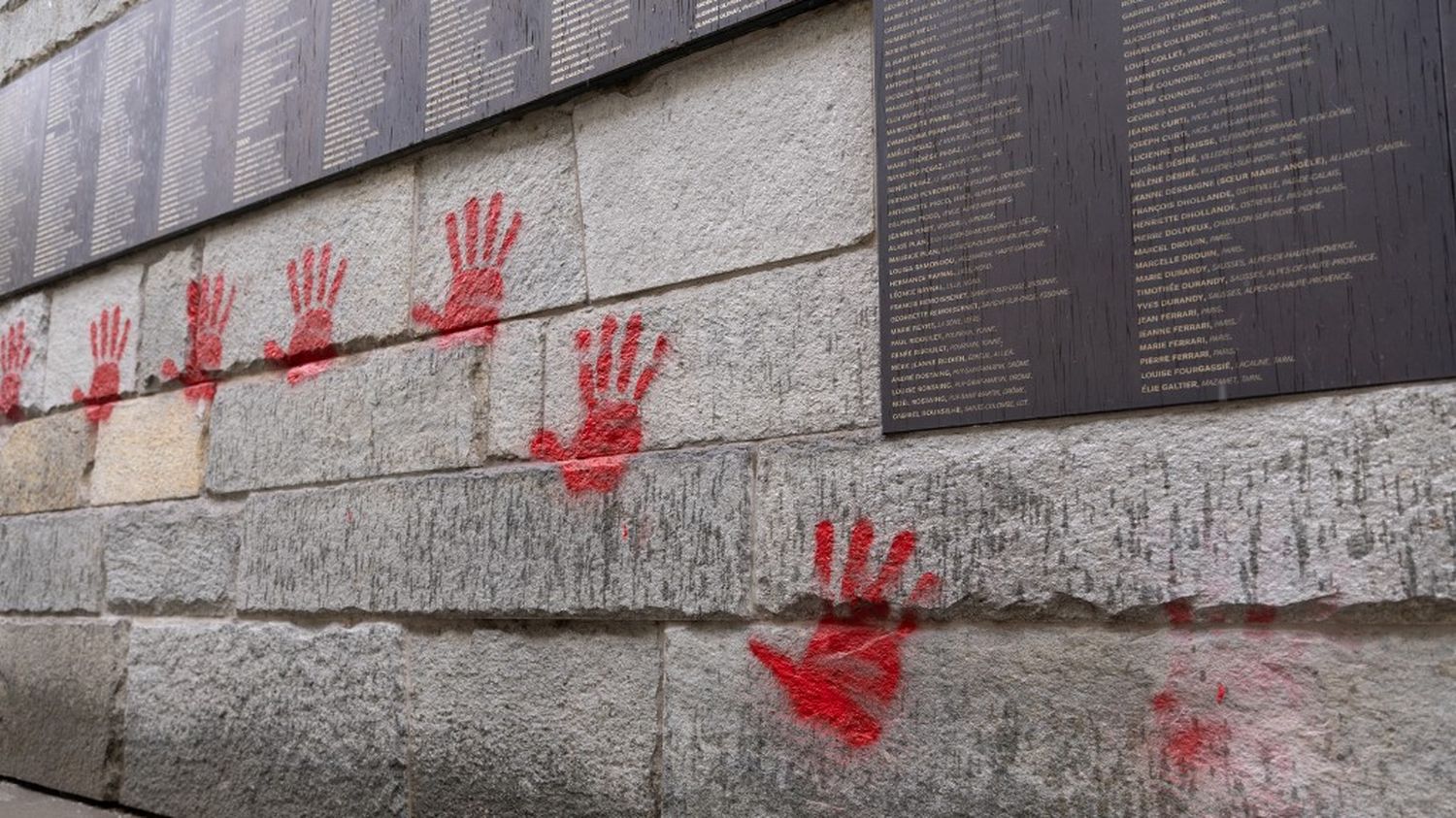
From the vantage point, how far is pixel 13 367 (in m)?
4.84

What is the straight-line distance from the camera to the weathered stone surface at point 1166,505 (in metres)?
1.84

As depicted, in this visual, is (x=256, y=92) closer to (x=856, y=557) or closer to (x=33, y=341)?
(x=33, y=341)

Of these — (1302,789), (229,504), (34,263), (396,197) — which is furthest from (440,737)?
(34,263)

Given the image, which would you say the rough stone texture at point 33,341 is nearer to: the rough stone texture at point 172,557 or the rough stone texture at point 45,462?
the rough stone texture at point 45,462

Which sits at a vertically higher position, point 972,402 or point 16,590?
point 972,402

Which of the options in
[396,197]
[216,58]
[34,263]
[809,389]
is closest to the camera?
[809,389]

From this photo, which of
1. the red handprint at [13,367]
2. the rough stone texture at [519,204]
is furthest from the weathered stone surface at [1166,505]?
the red handprint at [13,367]

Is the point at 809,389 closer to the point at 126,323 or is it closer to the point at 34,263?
the point at 126,323

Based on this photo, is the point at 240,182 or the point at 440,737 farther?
the point at 240,182

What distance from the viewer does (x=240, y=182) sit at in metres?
3.95

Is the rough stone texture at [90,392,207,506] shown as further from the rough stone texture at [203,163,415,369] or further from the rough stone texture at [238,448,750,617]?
the rough stone texture at [238,448,750,617]

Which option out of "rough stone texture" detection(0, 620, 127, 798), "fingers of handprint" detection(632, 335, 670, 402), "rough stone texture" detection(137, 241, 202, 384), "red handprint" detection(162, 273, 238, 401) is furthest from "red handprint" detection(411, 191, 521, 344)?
"rough stone texture" detection(0, 620, 127, 798)

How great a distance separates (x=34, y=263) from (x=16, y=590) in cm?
131

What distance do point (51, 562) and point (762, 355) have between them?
317 cm
